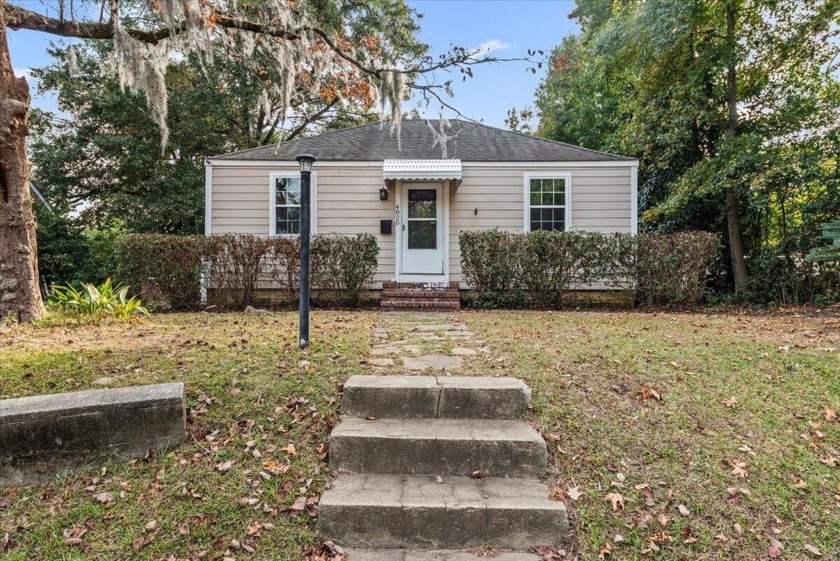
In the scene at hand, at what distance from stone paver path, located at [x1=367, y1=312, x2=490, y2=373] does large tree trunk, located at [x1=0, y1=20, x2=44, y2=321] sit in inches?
163

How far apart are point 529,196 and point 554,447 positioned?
7.03m

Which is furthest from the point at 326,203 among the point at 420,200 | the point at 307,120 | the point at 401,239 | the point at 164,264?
the point at 307,120

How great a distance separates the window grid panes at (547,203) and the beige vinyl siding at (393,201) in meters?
0.19

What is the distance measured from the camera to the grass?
80.7 inches

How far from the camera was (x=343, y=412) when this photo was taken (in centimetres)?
280

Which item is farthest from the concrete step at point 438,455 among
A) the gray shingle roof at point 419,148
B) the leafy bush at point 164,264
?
the gray shingle roof at point 419,148

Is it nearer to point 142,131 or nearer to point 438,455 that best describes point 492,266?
point 438,455

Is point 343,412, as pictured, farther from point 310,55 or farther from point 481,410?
point 310,55

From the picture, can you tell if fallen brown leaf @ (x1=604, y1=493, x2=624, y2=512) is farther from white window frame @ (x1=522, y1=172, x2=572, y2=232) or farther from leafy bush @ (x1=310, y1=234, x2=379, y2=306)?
white window frame @ (x1=522, y1=172, x2=572, y2=232)

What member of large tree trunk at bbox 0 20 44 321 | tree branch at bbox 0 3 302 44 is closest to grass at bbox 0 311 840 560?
large tree trunk at bbox 0 20 44 321

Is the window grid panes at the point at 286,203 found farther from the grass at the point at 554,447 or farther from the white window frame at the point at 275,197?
the grass at the point at 554,447

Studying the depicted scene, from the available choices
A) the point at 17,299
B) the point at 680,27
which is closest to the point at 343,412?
the point at 17,299

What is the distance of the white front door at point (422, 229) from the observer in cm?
878

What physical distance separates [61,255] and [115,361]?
9.03 metres
